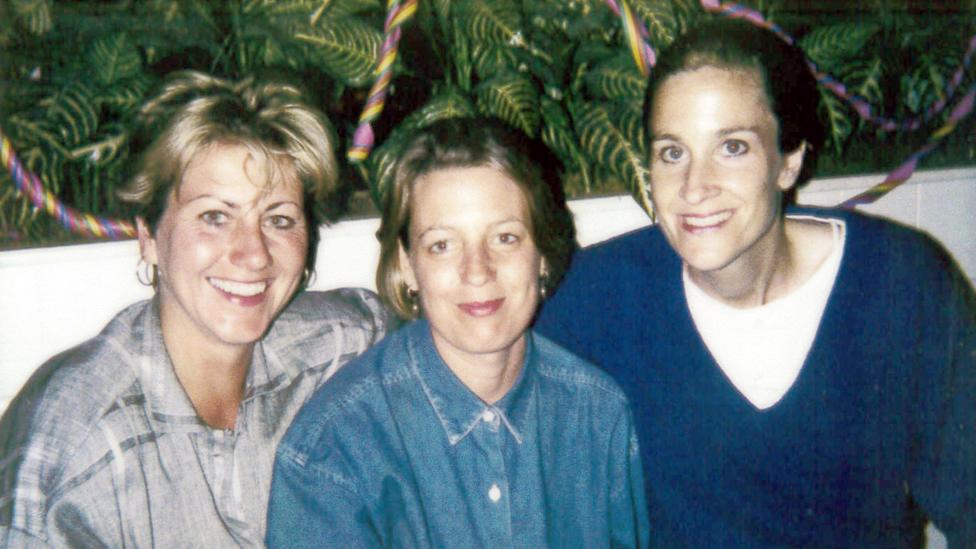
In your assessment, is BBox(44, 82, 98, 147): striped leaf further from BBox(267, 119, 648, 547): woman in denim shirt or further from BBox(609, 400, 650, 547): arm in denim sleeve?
BBox(609, 400, 650, 547): arm in denim sleeve

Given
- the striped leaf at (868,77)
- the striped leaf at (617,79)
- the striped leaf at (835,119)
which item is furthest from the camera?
the striped leaf at (868,77)

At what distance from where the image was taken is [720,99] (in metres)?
→ 1.49

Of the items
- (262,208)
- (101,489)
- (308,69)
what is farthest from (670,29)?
(101,489)

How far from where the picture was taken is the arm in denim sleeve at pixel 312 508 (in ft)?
4.60

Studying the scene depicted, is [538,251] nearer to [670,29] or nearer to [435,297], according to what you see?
[435,297]

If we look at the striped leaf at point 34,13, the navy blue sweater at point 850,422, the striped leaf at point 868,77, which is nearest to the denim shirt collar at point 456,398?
the navy blue sweater at point 850,422

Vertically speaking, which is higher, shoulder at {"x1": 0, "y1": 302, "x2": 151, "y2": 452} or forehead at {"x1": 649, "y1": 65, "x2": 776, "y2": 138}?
forehead at {"x1": 649, "y1": 65, "x2": 776, "y2": 138}

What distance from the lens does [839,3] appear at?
2.43 metres

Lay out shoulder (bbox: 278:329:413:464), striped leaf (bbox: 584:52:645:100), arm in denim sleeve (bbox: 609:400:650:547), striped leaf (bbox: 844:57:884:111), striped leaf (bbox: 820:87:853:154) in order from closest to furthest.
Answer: shoulder (bbox: 278:329:413:464) → arm in denim sleeve (bbox: 609:400:650:547) → striped leaf (bbox: 584:52:645:100) → striped leaf (bbox: 820:87:853:154) → striped leaf (bbox: 844:57:884:111)

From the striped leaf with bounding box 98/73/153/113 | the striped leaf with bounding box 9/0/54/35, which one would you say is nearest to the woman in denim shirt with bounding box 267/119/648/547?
the striped leaf with bounding box 98/73/153/113

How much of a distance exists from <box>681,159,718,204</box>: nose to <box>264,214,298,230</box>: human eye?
85cm

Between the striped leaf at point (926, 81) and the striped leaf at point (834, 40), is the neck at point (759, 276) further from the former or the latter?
the striped leaf at point (926, 81)

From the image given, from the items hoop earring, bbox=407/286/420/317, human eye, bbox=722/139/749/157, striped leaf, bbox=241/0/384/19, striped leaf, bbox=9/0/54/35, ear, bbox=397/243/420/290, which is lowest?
hoop earring, bbox=407/286/420/317

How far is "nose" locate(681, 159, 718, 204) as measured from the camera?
59.7 inches
